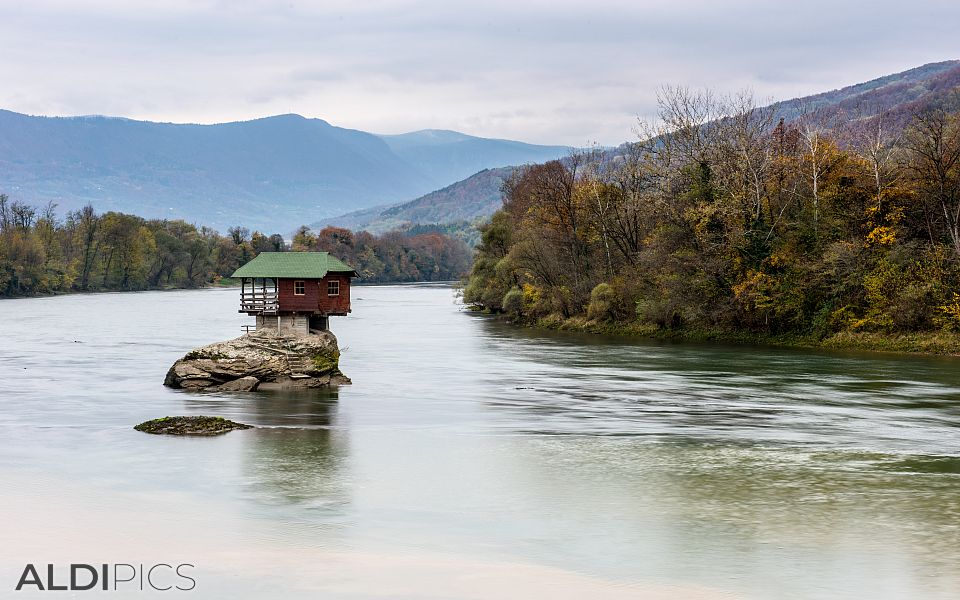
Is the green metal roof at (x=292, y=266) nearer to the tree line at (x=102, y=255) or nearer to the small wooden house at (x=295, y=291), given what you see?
the small wooden house at (x=295, y=291)

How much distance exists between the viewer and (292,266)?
49531mm

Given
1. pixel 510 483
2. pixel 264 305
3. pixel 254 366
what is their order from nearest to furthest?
pixel 510 483 < pixel 254 366 < pixel 264 305

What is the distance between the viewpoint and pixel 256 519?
20.0m

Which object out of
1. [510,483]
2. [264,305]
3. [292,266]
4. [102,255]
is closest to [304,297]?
[292,266]

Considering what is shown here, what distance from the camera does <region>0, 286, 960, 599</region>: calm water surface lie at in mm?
16625

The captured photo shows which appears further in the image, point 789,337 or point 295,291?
point 789,337

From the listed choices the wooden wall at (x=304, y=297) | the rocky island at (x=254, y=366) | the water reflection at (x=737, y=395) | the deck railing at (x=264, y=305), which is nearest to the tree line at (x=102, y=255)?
the deck railing at (x=264, y=305)

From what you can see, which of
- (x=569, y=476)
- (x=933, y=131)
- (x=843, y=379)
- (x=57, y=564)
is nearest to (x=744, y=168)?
(x=933, y=131)

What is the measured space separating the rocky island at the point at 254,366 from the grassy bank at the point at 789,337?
1194 inches

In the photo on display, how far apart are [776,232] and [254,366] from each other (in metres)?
35.8

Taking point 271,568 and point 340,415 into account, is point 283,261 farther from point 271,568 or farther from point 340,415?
point 271,568

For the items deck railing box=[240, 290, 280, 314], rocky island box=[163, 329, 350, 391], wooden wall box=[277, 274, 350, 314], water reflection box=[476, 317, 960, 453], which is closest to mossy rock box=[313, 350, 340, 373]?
rocky island box=[163, 329, 350, 391]

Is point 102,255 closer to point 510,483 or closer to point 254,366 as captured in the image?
point 254,366

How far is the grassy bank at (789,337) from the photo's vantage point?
51.8 metres
